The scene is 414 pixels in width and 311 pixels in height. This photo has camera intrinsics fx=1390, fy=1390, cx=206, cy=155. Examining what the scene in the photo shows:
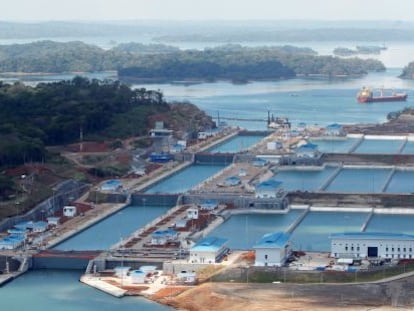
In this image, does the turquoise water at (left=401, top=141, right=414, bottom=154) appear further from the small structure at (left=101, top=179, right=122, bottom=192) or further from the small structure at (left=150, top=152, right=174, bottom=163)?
the small structure at (left=101, top=179, right=122, bottom=192)

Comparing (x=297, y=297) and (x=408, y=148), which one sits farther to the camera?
(x=408, y=148)

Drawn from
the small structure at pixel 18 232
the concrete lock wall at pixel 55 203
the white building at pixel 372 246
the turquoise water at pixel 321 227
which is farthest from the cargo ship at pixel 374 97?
the white building at pixel 372 246

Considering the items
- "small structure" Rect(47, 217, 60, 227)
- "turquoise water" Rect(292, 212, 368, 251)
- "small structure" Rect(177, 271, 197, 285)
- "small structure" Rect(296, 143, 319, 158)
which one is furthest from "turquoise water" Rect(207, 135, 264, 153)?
"small structure" Rect(177, 271, 197, 285)

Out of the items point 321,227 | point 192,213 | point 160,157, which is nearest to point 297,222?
point 321,227

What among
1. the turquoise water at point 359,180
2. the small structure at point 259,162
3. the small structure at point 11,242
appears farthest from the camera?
the small structure at point 259,162

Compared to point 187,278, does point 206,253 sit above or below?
above

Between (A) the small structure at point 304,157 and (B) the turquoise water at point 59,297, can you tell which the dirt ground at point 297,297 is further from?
(A) the small structure at point 304,157

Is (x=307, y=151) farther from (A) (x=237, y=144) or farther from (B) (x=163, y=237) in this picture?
(B) (x=163, y=237)
